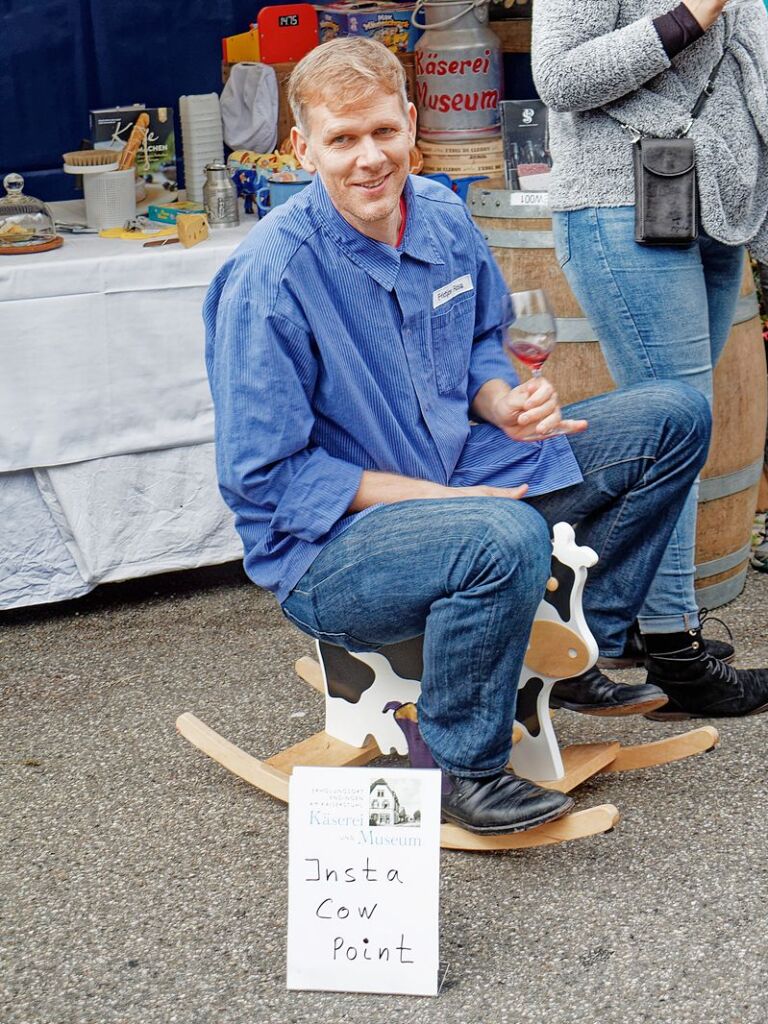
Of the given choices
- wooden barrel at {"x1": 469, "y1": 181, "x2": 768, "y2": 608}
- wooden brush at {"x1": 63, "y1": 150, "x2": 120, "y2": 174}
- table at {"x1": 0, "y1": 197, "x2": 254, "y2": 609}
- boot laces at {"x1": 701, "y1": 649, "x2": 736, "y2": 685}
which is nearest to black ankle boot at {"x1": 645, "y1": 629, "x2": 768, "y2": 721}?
boot laces at {"x1": 701, "y1": 649, "x2": 736, "y2": 685}

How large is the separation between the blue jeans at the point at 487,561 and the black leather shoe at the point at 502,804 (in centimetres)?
3

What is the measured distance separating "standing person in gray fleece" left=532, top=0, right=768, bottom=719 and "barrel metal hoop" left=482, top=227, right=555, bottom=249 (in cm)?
43

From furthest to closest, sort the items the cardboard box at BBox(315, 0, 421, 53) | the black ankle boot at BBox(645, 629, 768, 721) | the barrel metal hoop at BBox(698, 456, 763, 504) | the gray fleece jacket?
the cardboard box at BBox(315, 0, 421, 53) < the barrel metal hoop at BBox(698, 456, 763, 504) < the black ankle boot at BBox(645, 629, 768, 721) < the gray fleece jacket

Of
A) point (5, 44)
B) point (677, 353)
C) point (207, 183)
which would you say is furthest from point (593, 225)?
point (5, 44)

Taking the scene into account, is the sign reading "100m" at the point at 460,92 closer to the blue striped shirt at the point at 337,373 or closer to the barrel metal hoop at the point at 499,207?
the barrel metal hoop at the point at 499,207

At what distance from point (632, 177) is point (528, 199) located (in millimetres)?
612

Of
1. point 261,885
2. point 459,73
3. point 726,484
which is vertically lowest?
Answer: point 261,885

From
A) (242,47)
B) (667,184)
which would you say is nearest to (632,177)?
(667,184)

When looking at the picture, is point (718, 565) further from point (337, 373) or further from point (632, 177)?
point (337, 373)

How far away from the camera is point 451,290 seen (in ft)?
7.63

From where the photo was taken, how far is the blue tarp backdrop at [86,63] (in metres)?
3.73

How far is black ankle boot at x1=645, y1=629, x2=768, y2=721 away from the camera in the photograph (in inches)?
103

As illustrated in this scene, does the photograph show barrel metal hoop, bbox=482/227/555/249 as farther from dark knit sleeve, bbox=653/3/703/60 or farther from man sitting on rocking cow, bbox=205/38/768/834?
dark knit sleeve, bbox=653/3/703/60

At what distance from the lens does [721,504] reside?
322cm
